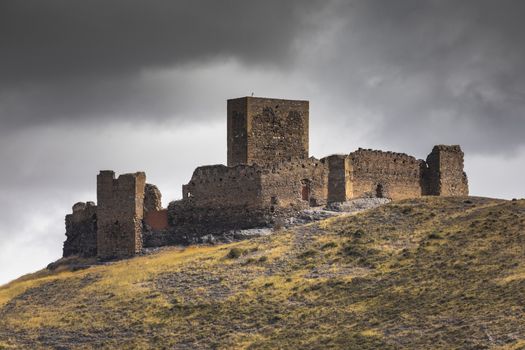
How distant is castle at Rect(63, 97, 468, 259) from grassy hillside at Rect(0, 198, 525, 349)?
2.06 meters

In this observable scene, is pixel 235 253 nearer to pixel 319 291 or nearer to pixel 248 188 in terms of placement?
pixel 248 188

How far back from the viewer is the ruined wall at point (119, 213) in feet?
276

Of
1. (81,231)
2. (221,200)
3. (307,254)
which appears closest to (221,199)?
(221,200)

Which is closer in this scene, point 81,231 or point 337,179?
point 337,179

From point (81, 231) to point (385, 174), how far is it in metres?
18.3

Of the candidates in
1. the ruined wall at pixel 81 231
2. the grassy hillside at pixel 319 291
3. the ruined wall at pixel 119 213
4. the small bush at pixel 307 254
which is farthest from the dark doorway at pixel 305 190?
the ruined wall at pixel 81 231

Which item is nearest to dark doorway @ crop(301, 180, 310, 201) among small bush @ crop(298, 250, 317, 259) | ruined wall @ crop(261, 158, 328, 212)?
ruined wall @ crop(261, 158, 328, 212)

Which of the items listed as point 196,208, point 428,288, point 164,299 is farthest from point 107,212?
point 428,288

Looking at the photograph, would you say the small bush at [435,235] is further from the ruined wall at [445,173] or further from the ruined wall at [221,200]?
the ruined wall at [445,173]

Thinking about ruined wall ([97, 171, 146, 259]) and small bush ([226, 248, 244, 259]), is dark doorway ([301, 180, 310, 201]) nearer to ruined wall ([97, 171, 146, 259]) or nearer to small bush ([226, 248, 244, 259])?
small bush ([226, 248, 244, 259])

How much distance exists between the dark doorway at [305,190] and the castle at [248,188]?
0.06m

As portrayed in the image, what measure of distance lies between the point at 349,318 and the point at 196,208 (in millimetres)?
19744

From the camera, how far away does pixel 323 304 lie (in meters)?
68.4

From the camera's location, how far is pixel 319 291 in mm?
70188
